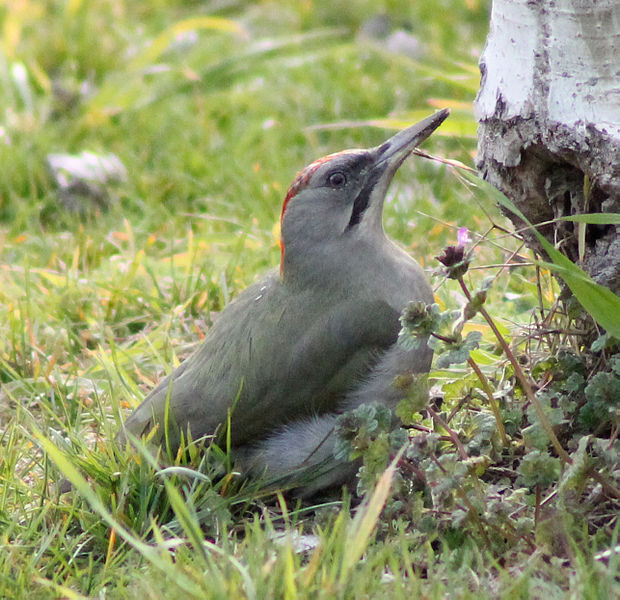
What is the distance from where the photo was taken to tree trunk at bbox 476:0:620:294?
271cm

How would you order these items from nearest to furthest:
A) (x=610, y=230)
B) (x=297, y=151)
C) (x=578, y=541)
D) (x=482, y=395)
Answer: (x=578, y=541) → (x=610, y=230) → (x=482, y=395) → (x=297, y=151)

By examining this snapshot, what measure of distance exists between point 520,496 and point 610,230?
0.77 meters

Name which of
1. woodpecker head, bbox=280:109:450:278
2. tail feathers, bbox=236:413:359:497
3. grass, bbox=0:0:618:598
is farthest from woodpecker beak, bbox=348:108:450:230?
tail feathers, bbox=236:413:359:497

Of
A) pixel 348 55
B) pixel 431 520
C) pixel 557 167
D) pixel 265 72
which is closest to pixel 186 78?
pixel 265 72

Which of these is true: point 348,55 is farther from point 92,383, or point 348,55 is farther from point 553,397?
point 553,397

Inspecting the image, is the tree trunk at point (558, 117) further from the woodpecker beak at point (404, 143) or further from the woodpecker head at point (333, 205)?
the woodpecker head at point (333, 205)

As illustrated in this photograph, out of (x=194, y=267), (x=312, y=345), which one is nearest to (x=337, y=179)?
(x=312, y=345)

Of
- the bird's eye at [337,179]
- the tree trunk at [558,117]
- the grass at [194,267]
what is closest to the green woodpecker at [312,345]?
the bird's eye at [337,179]

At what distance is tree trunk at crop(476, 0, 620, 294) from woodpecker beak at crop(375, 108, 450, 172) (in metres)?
0.23

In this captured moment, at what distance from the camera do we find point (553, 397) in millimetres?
2885

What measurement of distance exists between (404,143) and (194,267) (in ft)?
5.27

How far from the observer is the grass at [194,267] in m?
2.48

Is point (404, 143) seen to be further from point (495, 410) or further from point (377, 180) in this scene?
point (495, 410)

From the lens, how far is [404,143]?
3.30m
